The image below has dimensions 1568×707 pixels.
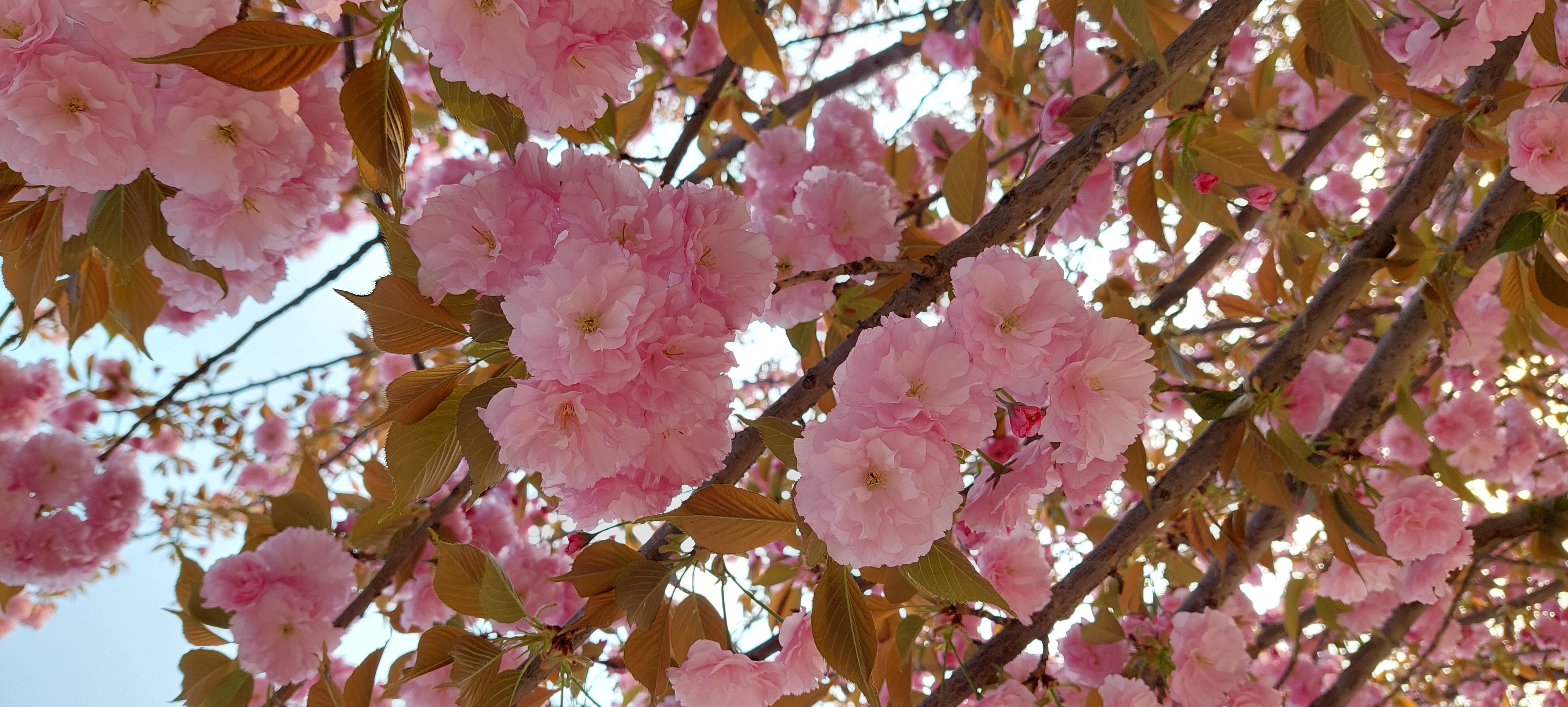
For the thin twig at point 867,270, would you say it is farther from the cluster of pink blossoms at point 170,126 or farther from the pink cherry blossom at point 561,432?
the cluster of pink blossoms at point 170,126

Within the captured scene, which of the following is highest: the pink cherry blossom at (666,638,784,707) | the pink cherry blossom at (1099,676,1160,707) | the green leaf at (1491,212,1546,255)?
the green leaf at (1491,212,1546,255)

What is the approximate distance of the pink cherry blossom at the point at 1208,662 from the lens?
103 cm

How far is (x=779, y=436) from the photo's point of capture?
1.75 feet

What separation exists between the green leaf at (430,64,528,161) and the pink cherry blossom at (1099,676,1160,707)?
0.90 m

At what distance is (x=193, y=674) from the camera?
93 cm

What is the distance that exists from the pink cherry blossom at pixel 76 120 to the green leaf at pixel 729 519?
0.46 meters

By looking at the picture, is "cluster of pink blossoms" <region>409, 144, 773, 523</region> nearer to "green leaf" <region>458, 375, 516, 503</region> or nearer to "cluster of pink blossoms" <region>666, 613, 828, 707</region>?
"green leaf" <region>458, 375, 516, 503</region>

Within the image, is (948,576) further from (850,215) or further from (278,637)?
(278,637)

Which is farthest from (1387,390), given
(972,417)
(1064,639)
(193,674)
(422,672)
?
(193,674)

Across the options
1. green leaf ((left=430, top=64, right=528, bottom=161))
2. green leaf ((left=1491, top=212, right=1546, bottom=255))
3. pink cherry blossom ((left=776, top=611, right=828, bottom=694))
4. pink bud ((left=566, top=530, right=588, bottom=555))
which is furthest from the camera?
green leaf ((left=1491, top=212, right=1546, bottom=255))

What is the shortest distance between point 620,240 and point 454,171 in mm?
934

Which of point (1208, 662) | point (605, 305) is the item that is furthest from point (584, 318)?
point (1208, 662)

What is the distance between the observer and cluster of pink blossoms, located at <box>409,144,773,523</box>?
18.2 inches

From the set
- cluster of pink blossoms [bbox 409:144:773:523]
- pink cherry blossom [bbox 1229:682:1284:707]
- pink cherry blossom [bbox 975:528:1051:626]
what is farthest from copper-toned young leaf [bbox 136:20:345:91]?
pink cherry blossom [bbox 1229:682:1284:707]
